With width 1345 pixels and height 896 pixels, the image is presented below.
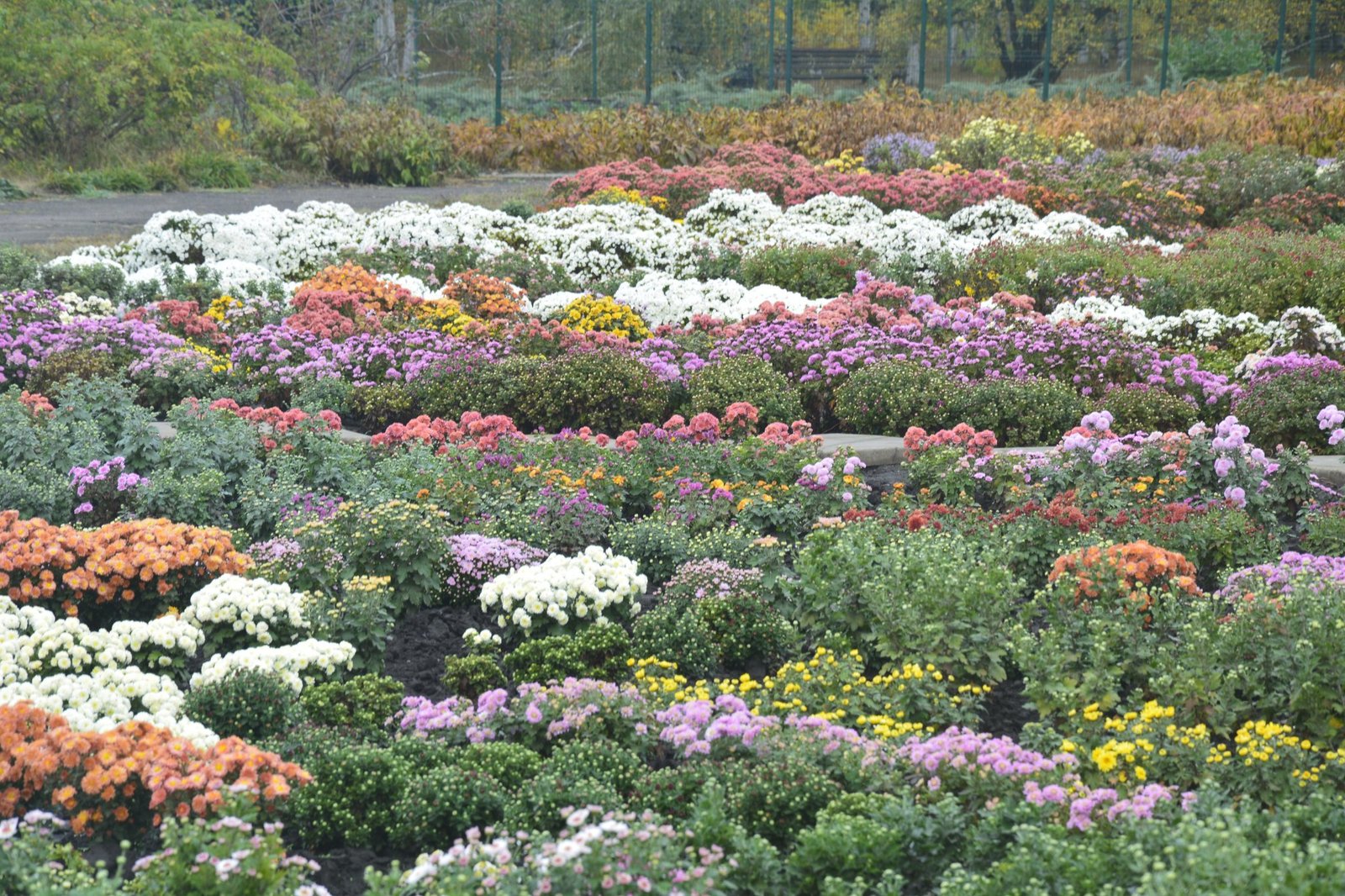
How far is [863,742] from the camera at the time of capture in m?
4.08

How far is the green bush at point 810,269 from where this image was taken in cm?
1155

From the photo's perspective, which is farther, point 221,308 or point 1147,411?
point 221,308

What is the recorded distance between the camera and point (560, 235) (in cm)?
1338

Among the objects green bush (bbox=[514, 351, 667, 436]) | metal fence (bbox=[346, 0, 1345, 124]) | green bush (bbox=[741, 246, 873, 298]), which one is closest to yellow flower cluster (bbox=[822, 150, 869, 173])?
green bush (bbox=[741, 246, 873, 298])

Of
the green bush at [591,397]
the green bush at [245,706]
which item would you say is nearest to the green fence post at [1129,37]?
the green bush at [591,397]

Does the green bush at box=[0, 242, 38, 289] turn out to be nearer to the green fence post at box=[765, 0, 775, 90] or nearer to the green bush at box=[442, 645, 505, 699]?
the green bush at box=[442, 645, 505, 699]

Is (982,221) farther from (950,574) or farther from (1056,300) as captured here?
(950,574)

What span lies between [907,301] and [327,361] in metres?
4.35

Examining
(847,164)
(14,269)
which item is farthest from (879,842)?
(847,164)

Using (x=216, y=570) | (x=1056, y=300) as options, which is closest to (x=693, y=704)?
(x=216, y=570)

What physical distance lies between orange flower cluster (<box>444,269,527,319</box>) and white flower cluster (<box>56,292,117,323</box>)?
8.52 ft

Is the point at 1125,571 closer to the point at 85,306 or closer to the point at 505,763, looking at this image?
the point at 505,763

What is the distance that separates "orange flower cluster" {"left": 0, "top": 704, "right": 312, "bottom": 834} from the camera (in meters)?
3.70

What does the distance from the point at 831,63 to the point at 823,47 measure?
67 centimetres
